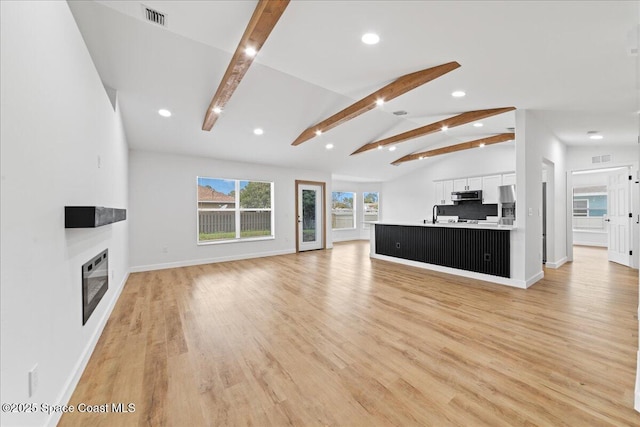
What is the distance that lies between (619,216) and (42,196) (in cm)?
897

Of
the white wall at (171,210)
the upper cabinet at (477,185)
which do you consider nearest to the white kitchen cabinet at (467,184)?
the upper cabinet at (477,185)

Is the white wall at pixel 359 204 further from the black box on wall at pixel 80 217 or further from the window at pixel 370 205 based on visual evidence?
the black box on wall at pixel 80 217

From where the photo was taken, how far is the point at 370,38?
240 centimetres

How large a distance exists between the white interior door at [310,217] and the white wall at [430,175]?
3.16m

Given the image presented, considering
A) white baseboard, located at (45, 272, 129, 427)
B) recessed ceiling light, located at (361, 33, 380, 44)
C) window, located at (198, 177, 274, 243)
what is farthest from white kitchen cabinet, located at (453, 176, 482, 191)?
white baseboard, located at (45, 272, 129, 427)

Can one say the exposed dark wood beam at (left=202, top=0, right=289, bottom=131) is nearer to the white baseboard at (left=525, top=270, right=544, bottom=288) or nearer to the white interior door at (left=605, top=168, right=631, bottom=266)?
the white baseboard at (left=525, top=270, right=544, bottom=288)

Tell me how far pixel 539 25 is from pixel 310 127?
12.4ft

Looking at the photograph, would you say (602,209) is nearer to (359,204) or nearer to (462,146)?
(462,146)

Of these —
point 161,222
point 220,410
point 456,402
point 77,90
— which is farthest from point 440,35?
point 161,222

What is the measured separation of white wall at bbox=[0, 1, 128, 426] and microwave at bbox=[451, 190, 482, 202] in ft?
25.9

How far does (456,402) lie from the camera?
1.62m

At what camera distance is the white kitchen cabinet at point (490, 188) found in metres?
6.85

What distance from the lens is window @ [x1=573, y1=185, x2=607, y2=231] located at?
802 centimetres

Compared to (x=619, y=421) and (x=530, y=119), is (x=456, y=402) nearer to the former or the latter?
(x=619, y=421)
